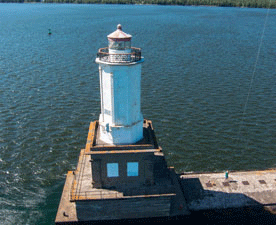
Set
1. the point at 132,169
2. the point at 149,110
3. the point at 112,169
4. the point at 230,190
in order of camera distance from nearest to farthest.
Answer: the point at 112,169
the point at 132,169
the point at 230,190
the point at 149,110

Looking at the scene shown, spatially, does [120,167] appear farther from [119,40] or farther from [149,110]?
[149,110]

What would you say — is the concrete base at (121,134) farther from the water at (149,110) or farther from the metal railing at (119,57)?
the water at (149,110)

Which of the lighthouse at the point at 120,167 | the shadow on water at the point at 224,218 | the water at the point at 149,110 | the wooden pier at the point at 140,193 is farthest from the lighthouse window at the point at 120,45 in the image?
the water at the point at 149,110

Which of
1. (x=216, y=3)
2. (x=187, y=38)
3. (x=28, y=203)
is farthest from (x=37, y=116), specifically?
(x=216, y=3)

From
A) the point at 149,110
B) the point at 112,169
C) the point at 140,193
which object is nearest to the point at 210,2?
the point at 149,110

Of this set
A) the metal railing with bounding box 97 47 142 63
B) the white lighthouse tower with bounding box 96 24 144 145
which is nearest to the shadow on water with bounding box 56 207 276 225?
the white lighthouse tower with bounding box 96 24 144 145

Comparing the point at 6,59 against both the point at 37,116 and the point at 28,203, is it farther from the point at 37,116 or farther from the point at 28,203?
the point at 28,203

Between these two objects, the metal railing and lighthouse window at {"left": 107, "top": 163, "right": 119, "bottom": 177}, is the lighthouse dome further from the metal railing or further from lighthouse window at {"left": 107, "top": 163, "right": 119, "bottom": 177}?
lighthouse window at {"left": 107, "top": 163, "right": 119, "bottom": 177}
